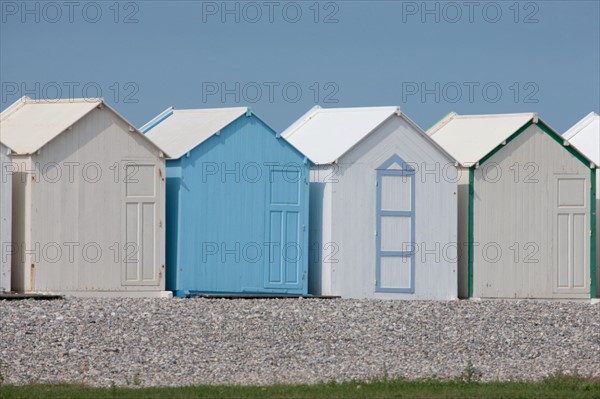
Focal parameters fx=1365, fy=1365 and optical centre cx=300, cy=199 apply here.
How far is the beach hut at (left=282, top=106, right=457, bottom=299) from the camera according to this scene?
23984 millimetres

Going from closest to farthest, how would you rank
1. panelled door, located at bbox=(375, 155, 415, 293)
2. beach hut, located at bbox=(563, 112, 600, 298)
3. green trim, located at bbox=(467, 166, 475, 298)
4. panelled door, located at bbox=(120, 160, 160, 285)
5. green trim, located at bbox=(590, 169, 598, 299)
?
panelled door, located at bbox=(120, 160, 160, 285)
panelled door, located at bbox=(375, 155, 415, 293)
green trim, located at bbox=(467, 166, 475, 298)
green trim, located at bbox=(590, 169, 598, 299)
beach hut, located at bbox=(563, 112, 600, 298)

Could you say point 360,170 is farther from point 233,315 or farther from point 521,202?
point 233,315

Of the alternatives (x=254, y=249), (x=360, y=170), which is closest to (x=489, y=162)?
(x=360, y=170)

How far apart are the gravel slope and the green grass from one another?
731mm

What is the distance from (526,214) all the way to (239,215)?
5660 mm

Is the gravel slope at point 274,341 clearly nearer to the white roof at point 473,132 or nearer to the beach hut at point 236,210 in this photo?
the beach hut at point 236,210

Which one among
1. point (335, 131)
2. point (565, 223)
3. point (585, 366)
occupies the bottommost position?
point (585, 366)

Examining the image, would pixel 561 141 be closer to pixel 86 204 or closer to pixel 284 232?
pixel 284 232

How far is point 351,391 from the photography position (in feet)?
50.0

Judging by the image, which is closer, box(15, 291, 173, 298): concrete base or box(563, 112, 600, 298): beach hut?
box(15, 291, 173, 298): concrete base

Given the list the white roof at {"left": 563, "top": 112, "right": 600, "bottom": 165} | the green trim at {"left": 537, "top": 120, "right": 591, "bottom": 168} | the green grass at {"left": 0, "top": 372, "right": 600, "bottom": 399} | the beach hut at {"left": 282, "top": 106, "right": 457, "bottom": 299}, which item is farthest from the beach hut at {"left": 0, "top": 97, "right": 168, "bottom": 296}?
the white roof at {"left": 563, "top": 112, "right": 600, "bottom": 165}

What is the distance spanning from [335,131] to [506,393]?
35.6 ft

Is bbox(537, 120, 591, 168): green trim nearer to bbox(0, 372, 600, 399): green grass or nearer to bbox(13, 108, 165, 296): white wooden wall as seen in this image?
bbox(13, 108, 165, 296): white wooden wall

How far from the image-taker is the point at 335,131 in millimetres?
25359
